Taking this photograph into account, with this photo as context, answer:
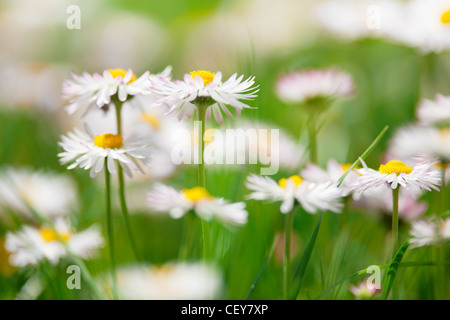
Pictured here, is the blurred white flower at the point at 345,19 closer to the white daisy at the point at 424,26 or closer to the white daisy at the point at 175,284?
the white daisy at the point at 424,26

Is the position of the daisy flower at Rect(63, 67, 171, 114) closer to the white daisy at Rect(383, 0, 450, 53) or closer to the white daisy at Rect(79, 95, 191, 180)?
the white daisy at Rect(79, 95, 191, 180)

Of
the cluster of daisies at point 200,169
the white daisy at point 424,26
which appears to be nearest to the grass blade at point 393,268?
the cluster of daisies at point 200,169

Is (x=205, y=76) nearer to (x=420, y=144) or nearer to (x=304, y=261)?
(x=304, y=261)

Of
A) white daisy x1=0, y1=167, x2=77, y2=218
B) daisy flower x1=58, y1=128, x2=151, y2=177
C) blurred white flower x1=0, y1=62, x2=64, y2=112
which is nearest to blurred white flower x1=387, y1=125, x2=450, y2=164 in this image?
daisy flower x1=58, y1=128, x2=151, y2=177

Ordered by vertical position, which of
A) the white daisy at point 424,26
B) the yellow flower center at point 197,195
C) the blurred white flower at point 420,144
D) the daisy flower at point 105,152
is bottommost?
the yellow flower center at point 197,195

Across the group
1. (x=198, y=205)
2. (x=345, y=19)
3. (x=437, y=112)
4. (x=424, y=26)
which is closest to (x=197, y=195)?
(x=198, y=205)
